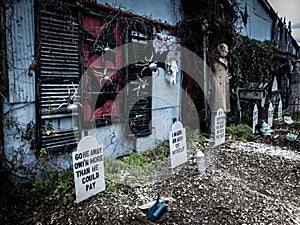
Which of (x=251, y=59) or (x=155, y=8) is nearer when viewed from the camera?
(x=155, y=8)

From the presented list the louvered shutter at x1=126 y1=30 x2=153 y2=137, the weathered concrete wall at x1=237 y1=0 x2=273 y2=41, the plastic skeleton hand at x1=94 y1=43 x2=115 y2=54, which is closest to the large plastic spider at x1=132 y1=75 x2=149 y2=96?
the louvered shutter at x1=126 y1=30 x2=153 y2=137

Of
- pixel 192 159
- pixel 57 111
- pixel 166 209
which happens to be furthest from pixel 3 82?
pixel 192 159

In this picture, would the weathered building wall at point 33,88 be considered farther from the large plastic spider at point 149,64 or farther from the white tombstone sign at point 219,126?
the white tombstone sign at point 219,126

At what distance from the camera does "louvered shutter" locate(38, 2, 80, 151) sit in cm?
285

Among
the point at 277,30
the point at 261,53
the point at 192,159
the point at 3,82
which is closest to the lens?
the point at 3,82

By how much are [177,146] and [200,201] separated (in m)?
0.95

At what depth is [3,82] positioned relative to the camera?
2.55m

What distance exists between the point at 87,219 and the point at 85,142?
67cm

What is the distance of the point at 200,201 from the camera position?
8.27ft

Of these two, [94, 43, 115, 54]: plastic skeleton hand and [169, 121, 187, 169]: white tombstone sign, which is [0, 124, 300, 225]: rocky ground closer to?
[169, 121, 187, 169]: white tombstone sign

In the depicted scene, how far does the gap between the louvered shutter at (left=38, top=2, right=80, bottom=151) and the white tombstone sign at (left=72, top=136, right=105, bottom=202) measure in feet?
2.50

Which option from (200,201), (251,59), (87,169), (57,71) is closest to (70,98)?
(57,71)

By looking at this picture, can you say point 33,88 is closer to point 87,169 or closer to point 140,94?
point 87,169

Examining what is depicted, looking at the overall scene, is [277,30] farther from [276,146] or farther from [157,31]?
[157,31]
